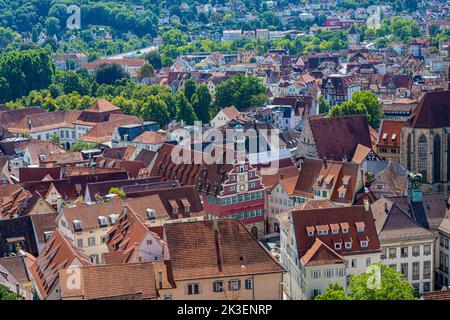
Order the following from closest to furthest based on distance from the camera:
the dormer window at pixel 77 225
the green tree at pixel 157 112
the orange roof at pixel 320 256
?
the orange roof at pixel 320 256 < the dormer window at pixel 77 225 < the green tree at pixel 157 112

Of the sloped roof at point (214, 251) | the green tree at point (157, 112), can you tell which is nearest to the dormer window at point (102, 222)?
the sloped roof at point (214, 251)

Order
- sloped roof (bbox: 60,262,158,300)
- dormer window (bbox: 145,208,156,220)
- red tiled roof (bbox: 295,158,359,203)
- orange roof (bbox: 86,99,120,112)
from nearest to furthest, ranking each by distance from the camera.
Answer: sloped roof (bbox: 60,262,158,300), dormer window (bbox: 145,208,156,220), red tiled roof (bbox: 295,158,359,203), orange roof (bbox: 86,99,120,112)

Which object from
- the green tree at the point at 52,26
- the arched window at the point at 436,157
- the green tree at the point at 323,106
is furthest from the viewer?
the green tree at the point at 52,26

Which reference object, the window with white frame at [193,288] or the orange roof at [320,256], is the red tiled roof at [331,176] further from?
the window with white frame at [193,288]

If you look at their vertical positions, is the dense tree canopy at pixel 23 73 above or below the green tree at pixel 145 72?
above

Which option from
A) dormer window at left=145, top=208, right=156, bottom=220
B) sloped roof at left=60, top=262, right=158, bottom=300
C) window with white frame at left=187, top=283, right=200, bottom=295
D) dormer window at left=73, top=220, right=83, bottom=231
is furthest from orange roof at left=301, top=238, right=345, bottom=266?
dormer window at left=73, top=220, right=83, bottom=231

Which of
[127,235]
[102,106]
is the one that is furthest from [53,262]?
[102,106]

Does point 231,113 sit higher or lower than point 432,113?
lower

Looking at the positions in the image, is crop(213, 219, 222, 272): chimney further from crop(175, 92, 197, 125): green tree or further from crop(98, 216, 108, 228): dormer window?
crop(175, 92, 197, 125): green tree

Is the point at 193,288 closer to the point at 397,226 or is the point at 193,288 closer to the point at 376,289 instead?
the point at 376,289
